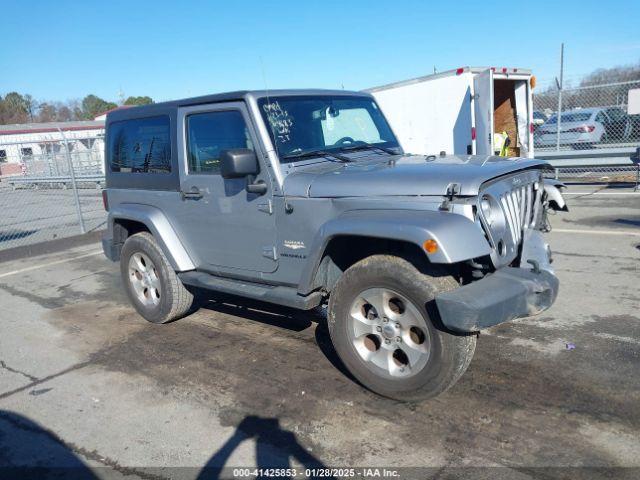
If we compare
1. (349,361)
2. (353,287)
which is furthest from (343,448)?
(353,287)

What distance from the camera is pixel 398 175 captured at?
3.47 m

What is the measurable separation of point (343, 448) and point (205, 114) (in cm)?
294

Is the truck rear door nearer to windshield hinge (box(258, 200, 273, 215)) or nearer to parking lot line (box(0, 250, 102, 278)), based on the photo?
windshield hinge (box(258, 200, 273, 215))

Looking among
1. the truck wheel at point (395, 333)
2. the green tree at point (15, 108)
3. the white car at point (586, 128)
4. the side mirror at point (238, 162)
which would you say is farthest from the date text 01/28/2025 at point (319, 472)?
the green tree at point (15, 108)

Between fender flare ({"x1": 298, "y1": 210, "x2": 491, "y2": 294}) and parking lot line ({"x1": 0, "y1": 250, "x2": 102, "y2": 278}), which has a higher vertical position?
fender flare ({"x1": 298, "y1": 210, "x2": 491, "y2": 294})

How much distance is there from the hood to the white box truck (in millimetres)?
6168

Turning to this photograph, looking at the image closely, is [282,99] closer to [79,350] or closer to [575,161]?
[79,350]

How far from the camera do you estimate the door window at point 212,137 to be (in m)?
4.24

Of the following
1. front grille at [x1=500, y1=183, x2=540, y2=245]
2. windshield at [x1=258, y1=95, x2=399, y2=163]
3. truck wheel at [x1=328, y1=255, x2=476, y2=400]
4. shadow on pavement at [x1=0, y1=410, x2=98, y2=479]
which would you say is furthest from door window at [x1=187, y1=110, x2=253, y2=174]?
shadow on pavement at [x1=0, y1=410, x2=98, y2=479]

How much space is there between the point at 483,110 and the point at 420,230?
7.44 m

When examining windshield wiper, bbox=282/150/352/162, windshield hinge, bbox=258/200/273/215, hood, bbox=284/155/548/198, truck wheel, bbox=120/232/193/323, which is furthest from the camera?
truck wheel, bbox=120/232/193/323

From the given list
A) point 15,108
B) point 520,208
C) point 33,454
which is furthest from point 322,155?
point 15,108

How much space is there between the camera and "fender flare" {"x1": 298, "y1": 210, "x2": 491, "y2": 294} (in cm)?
297

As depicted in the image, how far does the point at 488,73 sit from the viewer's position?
943cm
